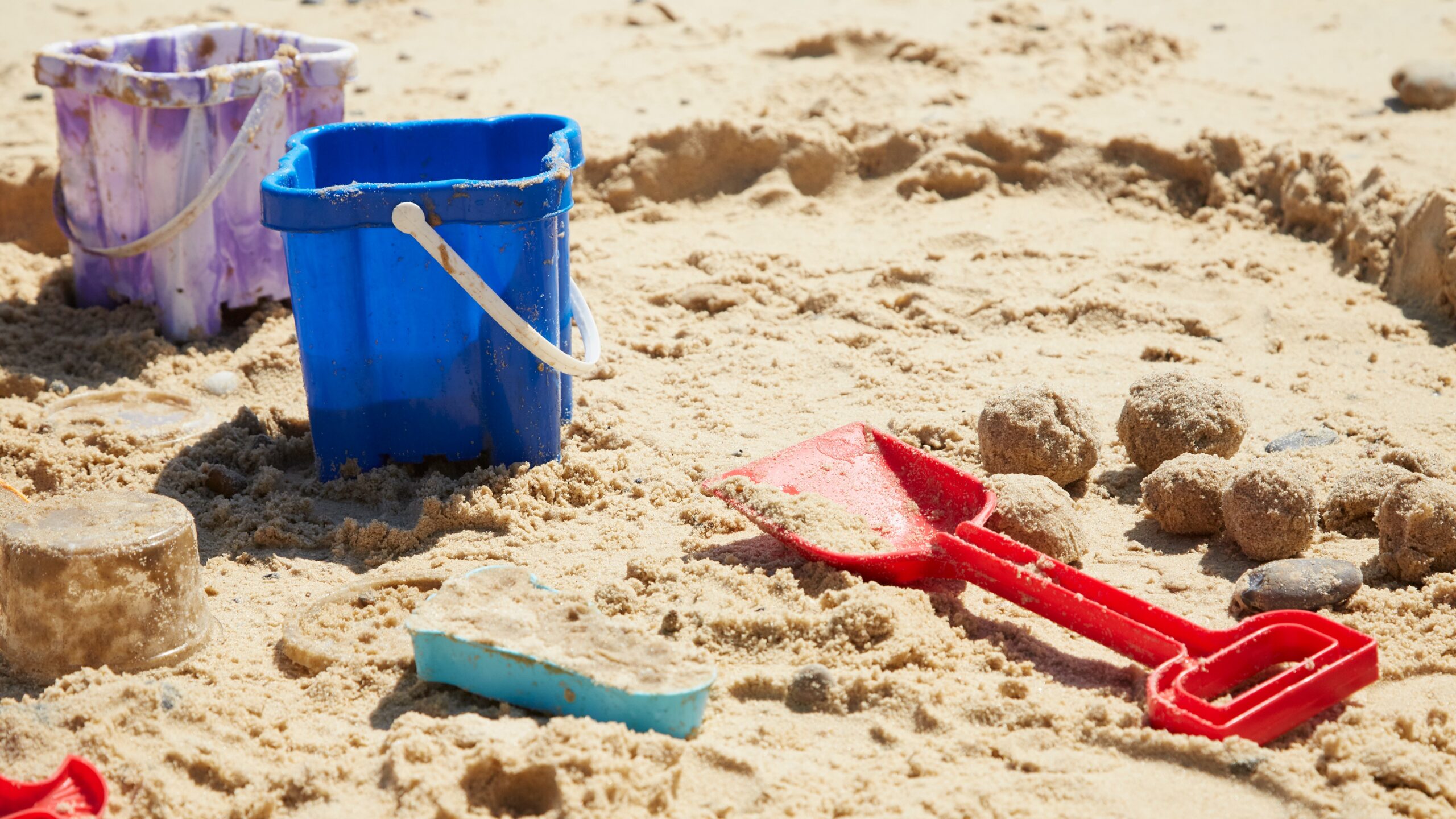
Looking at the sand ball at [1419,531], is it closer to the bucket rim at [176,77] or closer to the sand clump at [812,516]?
the sand clump at [812,516]

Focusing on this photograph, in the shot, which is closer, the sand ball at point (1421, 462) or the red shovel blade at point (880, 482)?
the red shovel blade at point (880, 482)

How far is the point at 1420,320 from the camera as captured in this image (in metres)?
3.89

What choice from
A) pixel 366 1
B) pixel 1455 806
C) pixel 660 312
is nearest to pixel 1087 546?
pixel 1455 806

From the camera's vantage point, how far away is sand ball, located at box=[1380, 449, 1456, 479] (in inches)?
111

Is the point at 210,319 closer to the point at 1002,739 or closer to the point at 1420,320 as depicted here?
the point at 1002,739

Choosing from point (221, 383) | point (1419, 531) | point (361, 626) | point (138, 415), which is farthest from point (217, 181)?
point (1419, 531)

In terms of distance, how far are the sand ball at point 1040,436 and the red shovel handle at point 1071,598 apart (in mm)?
516

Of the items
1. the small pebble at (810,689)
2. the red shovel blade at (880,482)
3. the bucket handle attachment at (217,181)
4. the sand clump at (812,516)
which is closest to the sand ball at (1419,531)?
the red shovel blade at (880,482)

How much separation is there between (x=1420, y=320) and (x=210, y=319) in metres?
3.79

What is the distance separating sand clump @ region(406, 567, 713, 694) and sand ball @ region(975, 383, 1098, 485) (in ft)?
3.44

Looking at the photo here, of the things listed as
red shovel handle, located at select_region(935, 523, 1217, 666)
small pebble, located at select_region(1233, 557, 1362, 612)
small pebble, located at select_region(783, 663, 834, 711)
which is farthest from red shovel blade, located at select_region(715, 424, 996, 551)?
small pebble, located at select_region(1233, 557, 1362, 612)

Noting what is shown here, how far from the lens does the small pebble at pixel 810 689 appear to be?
7.11 ft

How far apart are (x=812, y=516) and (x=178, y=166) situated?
95.9 inches

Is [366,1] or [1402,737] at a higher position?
[366,1]
